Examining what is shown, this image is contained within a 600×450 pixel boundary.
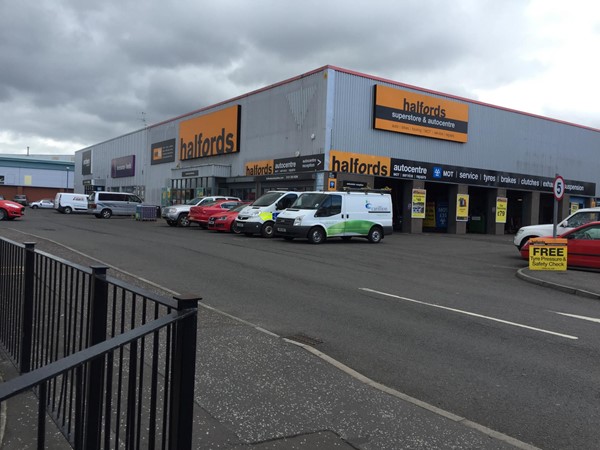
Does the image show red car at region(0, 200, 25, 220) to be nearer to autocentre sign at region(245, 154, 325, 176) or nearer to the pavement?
autocentre sign at region(245, 154, 325, 176)

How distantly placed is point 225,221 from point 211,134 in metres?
17.8

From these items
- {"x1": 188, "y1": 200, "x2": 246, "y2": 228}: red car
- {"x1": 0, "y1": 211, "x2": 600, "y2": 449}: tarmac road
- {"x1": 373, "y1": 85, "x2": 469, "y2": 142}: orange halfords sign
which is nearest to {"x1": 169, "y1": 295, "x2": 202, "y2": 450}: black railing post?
{"x1": 0, "y1": 211, "x2": 600, "y2": 449}: tarmac road

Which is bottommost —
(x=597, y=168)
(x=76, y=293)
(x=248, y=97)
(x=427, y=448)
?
(x=427, y=448)

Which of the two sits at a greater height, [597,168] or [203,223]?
[597,168]

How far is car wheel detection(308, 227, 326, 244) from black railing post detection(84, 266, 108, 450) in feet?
55.1

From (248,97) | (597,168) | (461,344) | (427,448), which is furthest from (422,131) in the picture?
(427,448)

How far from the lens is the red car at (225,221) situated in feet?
79.5

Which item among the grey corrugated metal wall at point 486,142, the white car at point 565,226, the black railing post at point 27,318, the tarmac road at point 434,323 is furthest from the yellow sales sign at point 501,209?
the black railing post at point 27,318

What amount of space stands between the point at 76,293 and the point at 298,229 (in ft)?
53.2

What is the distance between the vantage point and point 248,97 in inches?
1414

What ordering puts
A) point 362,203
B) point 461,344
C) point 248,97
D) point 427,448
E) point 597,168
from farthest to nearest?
point 597,168 → point 248,97 → point 362,203 → point 461,344 → point 427,448

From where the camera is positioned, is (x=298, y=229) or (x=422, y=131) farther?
(x=422, y=131)

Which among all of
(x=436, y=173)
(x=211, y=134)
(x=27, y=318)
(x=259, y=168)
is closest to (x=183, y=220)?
(x=259, y=168)

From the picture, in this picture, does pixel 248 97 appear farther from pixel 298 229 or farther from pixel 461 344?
pixel 461 344
